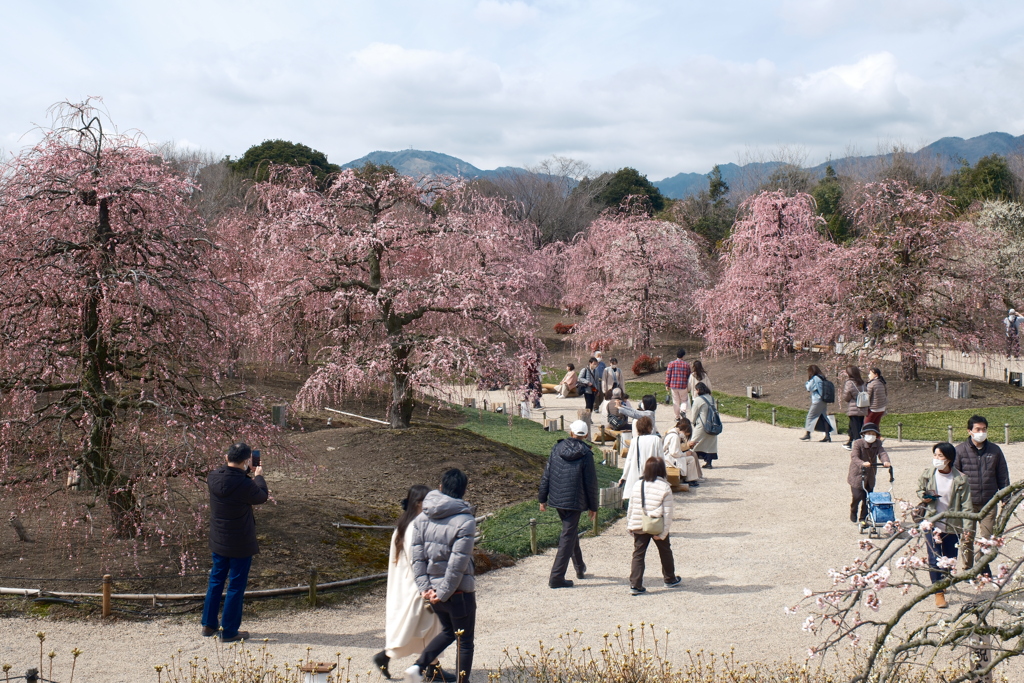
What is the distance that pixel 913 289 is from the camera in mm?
24000

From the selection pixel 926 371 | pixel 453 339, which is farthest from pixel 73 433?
pixel 926 371

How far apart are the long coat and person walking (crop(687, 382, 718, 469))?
31.7 ft

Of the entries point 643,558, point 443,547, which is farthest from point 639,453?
point 443,547

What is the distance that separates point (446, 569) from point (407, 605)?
0.54 meters

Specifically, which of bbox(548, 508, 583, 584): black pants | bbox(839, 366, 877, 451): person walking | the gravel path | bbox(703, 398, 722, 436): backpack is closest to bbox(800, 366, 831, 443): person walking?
bbox(839, 366, 877, 451): person walking

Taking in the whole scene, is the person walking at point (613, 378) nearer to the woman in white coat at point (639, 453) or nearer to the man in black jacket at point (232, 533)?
the woman in white coat at point (639, 453)

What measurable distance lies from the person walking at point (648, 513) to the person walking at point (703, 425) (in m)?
6.61

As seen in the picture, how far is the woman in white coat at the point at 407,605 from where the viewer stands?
6.81 meters

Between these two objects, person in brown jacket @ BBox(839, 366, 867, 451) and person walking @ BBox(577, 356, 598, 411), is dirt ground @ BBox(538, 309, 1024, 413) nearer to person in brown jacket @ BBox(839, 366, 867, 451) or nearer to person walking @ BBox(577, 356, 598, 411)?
person walking @ BBox(577, 356, 598, 411)

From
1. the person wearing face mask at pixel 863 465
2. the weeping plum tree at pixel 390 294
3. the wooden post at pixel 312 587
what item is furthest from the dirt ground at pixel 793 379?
the wooden post at pixel 312 587

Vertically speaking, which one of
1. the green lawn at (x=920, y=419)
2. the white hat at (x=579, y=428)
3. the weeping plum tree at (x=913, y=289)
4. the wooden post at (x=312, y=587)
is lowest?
the wooden post at (x=312, y=587)

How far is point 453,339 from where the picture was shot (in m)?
15.0

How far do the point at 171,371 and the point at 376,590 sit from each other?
3.50 meters

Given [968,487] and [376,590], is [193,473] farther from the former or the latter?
[968,487]
